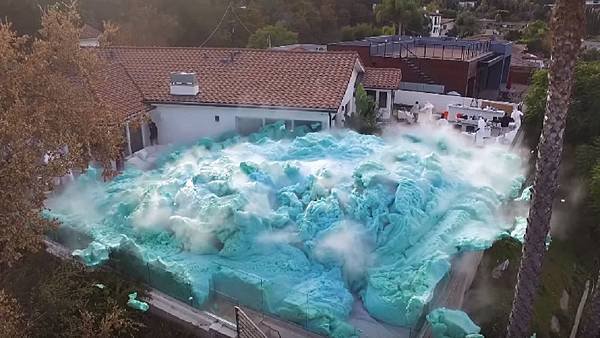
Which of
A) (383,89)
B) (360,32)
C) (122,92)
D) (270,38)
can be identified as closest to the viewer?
(122,92)

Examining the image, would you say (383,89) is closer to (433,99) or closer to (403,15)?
(433,99)

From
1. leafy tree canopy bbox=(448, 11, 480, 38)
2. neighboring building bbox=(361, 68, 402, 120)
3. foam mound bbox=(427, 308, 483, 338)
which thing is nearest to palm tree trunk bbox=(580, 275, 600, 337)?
foam mound bbox=(427, 308, 483, 338)

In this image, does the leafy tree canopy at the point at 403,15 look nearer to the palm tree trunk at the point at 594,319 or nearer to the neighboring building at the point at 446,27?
the neighboring building at the point at 446,27

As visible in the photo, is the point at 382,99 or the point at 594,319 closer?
the point at 594,319

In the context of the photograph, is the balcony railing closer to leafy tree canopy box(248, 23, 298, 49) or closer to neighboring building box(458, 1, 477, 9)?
leafy tree canopy box(248, 23, 298, 49)

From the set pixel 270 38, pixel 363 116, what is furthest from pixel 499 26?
pixel 363 116

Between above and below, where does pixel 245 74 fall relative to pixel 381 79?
above

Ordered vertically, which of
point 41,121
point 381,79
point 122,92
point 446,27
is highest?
point 41,121

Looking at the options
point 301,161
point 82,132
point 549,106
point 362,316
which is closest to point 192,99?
point 301,161
